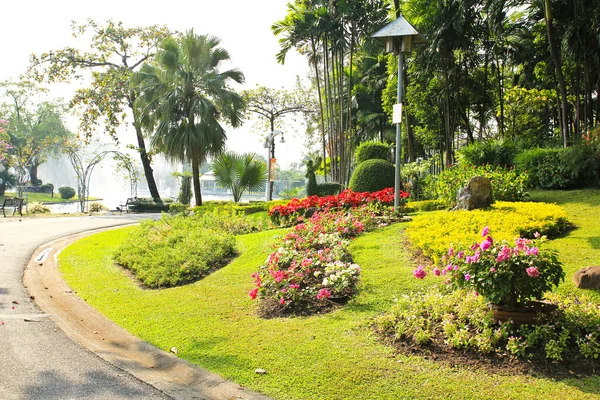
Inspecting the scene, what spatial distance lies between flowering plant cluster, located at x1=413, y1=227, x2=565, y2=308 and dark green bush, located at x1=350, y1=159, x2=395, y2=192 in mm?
10877

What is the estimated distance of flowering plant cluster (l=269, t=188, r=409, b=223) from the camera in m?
11.0

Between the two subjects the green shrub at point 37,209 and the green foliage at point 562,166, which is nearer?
the green foliage at point 562,166

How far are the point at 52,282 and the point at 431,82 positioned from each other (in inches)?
822

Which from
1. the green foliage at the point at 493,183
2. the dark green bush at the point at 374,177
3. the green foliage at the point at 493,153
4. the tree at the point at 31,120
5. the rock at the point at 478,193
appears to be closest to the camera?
the rock at the point at 478,193

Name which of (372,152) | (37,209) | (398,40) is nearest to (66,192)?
(37,209)

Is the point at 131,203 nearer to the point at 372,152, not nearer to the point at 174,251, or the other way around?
the point at 372,152

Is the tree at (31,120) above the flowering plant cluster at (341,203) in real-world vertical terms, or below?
above

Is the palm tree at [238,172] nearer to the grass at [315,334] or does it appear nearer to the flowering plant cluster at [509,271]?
the grass at [315,334]

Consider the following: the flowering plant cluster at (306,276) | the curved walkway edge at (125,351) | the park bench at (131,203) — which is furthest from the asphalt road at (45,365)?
the park bench at (131,203)

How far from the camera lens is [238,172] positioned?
2402 centimetres

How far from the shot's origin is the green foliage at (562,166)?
36.4 ft

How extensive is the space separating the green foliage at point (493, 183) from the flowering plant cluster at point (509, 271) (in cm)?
630

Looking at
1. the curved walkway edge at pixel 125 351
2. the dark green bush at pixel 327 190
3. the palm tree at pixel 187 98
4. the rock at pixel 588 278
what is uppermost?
the palm tree at pixel 187 98

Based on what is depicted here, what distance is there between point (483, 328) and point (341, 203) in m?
6.78
